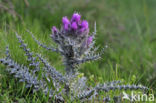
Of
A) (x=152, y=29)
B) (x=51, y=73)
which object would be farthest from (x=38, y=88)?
(x=152, y=29)

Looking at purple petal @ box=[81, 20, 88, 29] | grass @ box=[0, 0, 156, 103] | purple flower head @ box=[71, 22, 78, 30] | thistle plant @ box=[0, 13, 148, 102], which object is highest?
grass @ box=[0, 0, 156, 103]

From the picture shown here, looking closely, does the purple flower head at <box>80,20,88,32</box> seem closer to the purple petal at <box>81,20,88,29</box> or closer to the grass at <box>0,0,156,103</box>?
the purple petal at <box>81,20,88,29</box>

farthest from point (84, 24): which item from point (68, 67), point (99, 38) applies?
point (99, 38)

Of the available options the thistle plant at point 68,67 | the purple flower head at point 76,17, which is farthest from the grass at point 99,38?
the purple flower head at point 76,17

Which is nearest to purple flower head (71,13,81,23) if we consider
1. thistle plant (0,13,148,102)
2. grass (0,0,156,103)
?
thistle plant (0,13,148,102)

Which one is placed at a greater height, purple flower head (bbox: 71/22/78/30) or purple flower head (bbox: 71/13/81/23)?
purple flower head (bbox: 71/13/81/23)

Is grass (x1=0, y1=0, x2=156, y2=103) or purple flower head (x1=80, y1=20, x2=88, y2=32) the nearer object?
purple flower head (x1=80, y1=20, x2=88, y2=32)
